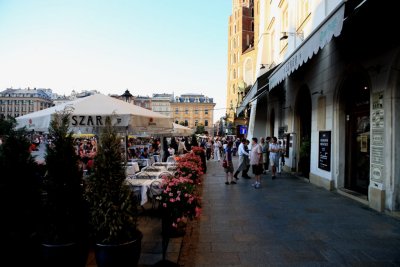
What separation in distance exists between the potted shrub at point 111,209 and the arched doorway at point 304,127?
10364 millimetres

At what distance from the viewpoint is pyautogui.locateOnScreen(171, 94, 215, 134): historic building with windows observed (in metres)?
117

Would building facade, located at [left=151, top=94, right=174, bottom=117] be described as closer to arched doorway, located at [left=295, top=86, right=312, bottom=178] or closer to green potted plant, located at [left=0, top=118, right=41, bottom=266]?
Answer: arched doorway, located at [left=295, top=86, right=312, bottom=178]

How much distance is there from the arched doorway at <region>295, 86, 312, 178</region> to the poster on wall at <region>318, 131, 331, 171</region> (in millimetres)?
1928

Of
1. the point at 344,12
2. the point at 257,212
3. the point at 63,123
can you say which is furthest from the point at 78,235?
the point at 344,12

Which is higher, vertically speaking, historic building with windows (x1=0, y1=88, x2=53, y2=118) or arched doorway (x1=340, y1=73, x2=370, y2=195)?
historic building with windows (x1=0, y1=88, x2=53, y2=118)

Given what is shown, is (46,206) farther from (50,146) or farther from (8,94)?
(8,94)

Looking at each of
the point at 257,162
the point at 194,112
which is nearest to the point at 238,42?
the point at 194,112

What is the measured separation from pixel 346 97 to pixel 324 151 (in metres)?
1.92

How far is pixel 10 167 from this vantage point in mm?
3879

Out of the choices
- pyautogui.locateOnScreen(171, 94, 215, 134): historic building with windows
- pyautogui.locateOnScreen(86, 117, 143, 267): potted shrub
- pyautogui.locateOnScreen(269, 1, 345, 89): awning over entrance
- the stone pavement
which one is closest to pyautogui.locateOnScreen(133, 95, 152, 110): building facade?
pyautogui.locateOnScreen(171, 94, 215, 134): historic building with windows

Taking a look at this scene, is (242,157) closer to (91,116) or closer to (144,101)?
(91,116)

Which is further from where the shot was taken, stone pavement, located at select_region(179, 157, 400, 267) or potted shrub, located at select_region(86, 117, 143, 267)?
stone pavement, located at select_region(179, 157, 400, 267)

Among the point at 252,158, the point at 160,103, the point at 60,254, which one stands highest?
the point at 160,103

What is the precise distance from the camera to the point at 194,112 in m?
118
